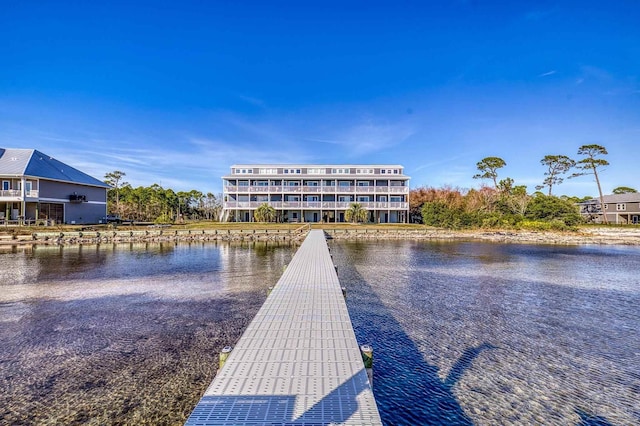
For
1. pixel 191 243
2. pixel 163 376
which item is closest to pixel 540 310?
pixel 163 376

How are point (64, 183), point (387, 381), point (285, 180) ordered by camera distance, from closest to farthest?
1. point (387, 381)
2. point (64, 183)
3. point (285, 180)

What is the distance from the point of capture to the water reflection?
5227mm

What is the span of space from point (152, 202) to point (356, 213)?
32.4 metres

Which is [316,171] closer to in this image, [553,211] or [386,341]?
[553,211]

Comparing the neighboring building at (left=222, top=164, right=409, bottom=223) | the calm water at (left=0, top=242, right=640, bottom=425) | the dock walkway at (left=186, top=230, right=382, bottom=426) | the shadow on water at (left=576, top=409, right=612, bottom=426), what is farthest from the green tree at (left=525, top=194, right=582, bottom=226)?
the dock walkway at (left=186, top=230, right=382, bottom=426)

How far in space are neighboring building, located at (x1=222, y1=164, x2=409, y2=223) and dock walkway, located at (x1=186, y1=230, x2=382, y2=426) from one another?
119 ft

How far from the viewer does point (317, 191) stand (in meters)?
43.5

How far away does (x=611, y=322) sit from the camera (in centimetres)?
913

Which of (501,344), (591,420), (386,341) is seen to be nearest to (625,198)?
(501,344)

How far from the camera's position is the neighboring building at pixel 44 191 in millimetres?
32000

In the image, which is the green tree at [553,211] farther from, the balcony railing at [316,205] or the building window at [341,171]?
the building window at [341,171]

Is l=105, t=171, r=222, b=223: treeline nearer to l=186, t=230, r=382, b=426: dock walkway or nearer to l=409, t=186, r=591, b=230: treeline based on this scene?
l=409, t=186, r=591, b=230: treeline

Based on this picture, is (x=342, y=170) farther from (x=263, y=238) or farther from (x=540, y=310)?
(x=540, y=310)

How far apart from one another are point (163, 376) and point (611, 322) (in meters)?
11.8
